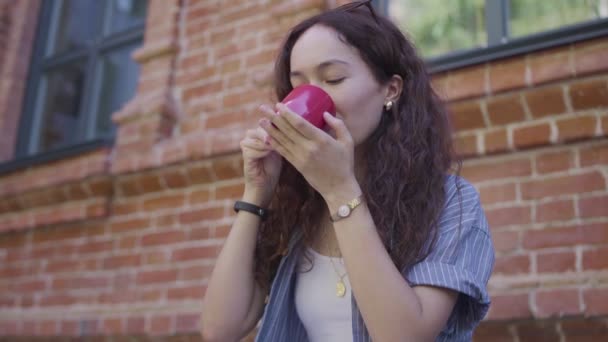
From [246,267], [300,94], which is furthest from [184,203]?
[300,94]

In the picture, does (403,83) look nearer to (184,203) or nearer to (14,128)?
(184,203)

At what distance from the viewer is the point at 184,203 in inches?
132

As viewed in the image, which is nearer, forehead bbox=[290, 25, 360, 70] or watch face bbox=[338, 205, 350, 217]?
watch face bbox=[338, 205, 350, 217]

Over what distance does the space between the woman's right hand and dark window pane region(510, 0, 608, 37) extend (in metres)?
1.67

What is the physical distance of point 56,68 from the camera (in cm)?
501

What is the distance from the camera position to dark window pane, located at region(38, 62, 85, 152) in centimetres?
484

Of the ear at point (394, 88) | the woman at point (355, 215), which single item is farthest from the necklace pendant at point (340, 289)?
the ear at point (394, 88)

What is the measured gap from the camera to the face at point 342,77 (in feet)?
4.89

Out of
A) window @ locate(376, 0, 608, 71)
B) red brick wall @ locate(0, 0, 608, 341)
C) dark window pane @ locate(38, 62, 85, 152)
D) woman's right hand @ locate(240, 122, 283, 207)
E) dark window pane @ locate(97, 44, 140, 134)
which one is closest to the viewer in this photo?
woman's right hand @ locate(240, 122, 283, 207)

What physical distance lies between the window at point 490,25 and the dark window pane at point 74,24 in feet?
8.46

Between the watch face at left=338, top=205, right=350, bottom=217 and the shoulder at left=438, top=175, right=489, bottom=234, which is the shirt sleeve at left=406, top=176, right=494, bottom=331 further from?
the watch face at left=338, top=205, right=350, bottom=217

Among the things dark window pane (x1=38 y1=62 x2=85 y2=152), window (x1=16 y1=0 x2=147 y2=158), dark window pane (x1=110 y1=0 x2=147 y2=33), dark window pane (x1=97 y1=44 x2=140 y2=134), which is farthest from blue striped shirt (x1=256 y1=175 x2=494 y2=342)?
dark window pane (x1=38 y1=62 x2=85 y2=152)

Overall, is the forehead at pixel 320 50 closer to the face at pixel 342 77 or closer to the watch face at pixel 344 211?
the face at pixel 342 77

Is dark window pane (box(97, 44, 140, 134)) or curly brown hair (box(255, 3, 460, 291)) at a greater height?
dark window pane (box(97, 44, 140, 134))
